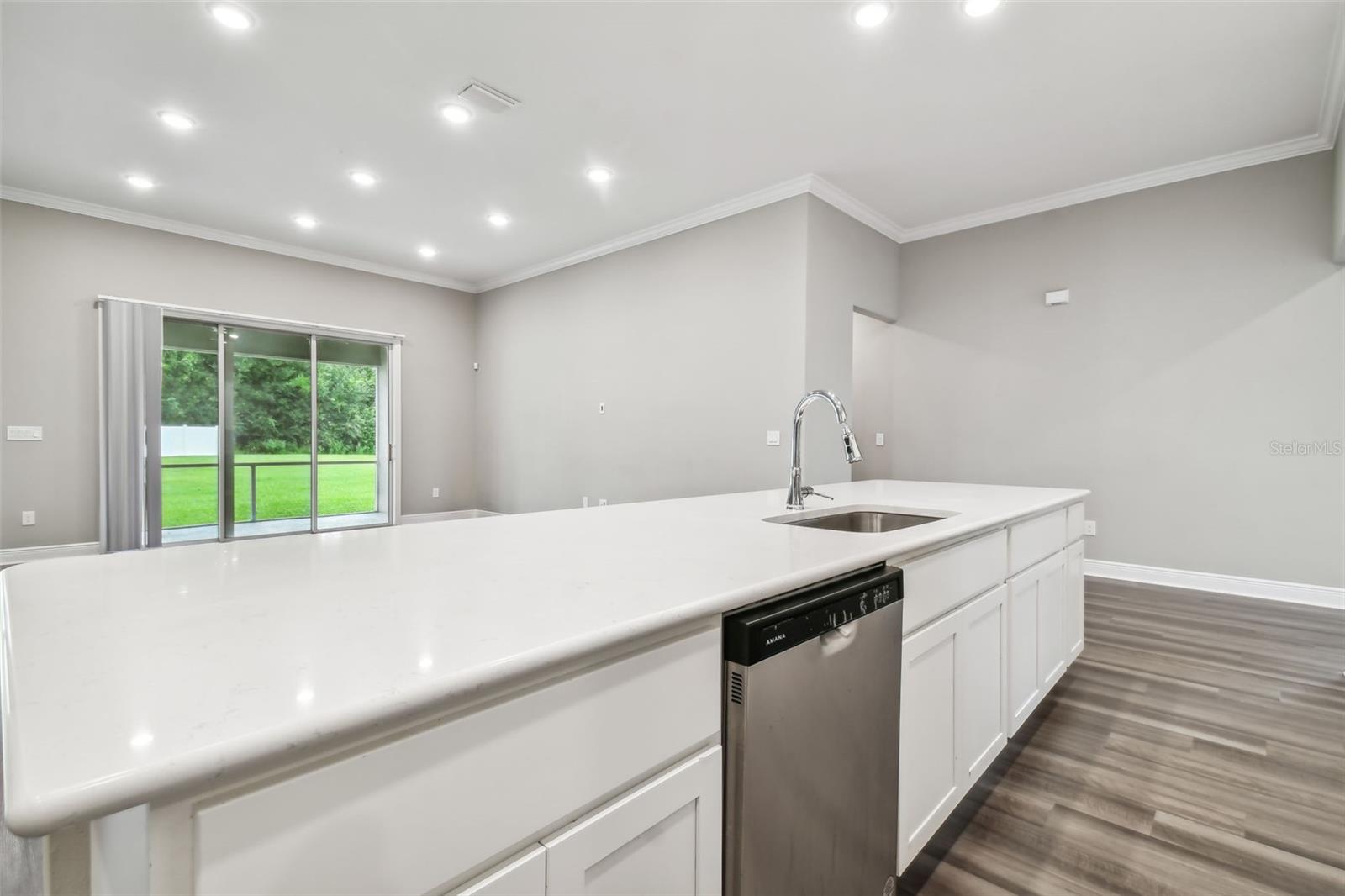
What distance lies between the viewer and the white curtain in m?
4.86

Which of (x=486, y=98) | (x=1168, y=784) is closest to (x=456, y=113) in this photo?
(x=486, y=98)

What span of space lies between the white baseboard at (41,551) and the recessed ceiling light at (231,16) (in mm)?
3980

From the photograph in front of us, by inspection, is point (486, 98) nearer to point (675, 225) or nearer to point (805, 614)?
point (675, 225)

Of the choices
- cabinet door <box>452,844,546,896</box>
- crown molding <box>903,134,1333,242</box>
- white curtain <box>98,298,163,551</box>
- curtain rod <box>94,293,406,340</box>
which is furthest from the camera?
curtain rod <box>94,293,406,340</box>

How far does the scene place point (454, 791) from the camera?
0.58 m

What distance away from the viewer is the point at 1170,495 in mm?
4164

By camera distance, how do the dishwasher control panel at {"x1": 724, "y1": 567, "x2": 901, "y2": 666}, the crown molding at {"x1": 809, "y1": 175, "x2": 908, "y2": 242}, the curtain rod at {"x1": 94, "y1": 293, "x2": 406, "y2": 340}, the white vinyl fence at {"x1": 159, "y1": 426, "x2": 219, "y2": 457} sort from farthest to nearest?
the white vinyl fence at {"x1": 159, "y1": 426, "x2": 219, "y2": 457} < the curtain rod at {"x1": 94, "y1": 293, "x2": 406, "y2": 340} < the crown molding at {"x1": 809, "y1": 175, "x2": 908, "y2": 242} < the dishwasher control panel at {"x1": 724, "y1": 567, "x2": 901, "y2": 666}

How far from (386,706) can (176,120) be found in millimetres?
4579

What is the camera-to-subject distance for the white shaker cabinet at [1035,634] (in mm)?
1896

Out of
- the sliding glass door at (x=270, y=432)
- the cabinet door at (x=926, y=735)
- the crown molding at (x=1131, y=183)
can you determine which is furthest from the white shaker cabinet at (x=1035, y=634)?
the sliding glass door at (x=270, y=432)

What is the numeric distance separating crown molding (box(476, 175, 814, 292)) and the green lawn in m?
2.71

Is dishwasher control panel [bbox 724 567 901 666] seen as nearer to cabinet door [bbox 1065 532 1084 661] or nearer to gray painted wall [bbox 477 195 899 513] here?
cabinet door [bbox 1065 532 1084 661]
